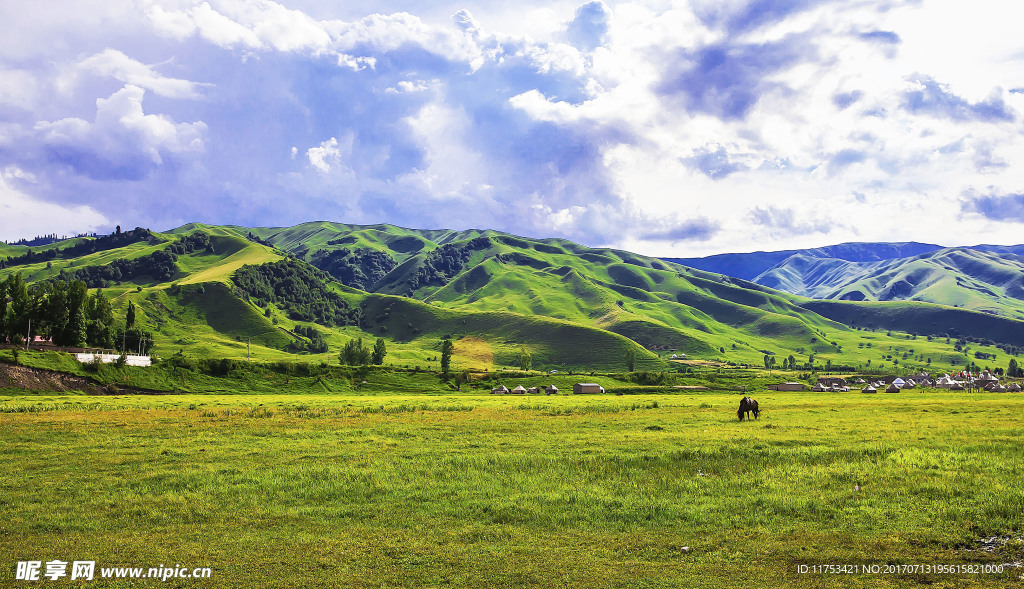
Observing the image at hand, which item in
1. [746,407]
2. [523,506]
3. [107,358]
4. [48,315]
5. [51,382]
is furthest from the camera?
[48,315]

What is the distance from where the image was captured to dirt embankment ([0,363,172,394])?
98250 millimetres

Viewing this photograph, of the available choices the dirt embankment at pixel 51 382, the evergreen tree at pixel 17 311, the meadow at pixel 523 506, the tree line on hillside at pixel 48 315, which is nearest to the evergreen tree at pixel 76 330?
the tree line on hillside at pixel 48 315

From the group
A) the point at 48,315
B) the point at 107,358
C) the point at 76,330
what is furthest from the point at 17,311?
the point at 107,358

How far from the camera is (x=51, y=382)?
10369 cm

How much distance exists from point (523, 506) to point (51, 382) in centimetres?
11827

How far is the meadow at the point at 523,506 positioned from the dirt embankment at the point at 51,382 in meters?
75.2

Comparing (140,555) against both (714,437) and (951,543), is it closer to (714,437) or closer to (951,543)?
(951,543)

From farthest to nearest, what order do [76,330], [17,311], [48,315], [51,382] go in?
[76,330], [48,315], [17,311], [51,382]

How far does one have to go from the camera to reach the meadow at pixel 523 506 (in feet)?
57.5

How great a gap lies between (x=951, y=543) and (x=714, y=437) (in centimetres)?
2084

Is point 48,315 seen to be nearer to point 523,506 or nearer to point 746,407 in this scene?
point 746,407

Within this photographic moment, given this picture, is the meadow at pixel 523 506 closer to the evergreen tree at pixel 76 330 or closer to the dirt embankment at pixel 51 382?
the dirt embankment at pixel 51 382

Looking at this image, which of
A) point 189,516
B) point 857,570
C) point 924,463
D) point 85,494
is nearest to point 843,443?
point 924,463

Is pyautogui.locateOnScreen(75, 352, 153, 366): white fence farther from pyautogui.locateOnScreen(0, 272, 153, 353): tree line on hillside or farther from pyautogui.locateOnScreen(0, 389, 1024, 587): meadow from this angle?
pyautogui.locateOnScreen(0, 389, 1024, 587): meadow
